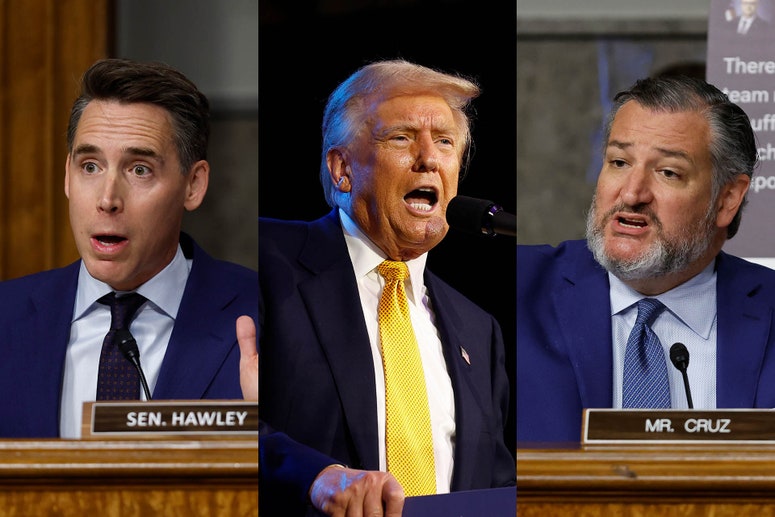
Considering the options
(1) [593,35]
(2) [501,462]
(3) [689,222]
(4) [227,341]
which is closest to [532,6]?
(1) [593,35]

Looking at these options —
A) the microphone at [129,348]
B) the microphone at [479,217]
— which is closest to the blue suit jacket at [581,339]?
the microphone at [129,348]

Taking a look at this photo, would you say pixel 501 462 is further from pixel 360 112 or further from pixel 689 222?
pixel 689 222

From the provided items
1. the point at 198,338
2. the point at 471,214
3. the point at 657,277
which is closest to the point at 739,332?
the point at 657,277

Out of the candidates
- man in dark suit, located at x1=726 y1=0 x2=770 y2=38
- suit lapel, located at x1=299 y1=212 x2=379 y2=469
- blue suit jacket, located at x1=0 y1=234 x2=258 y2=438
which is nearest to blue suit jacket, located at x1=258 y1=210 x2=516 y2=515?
suit lapel, located at x1=299 y1=212 x2=379 y2=469

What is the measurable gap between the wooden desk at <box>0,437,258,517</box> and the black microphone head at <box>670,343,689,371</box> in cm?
133

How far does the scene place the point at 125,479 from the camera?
331cm

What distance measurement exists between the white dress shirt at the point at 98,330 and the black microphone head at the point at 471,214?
1752 millimetres

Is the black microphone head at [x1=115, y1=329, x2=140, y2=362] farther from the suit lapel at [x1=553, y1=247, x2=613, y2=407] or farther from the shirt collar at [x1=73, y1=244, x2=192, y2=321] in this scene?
the suit lapel at [x1=553, y1=247, x2=613, y2=407]

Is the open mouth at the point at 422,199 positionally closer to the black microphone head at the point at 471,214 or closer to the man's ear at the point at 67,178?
the black microphone head at the point at 471,214

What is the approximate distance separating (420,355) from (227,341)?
1565 mm

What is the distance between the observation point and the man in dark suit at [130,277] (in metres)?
3.46

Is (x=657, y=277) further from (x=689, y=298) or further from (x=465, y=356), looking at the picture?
(x=465, y=356)

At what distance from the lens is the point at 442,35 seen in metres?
2.00

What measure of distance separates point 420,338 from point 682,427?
159 cm
